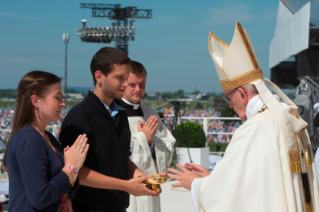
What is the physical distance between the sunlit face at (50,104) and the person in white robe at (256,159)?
3.00 ft

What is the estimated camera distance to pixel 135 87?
360cm

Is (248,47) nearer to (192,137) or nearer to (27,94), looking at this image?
(27,94)

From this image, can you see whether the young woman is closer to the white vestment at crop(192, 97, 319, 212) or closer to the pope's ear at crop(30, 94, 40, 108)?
the pope's ear at crop(30, 94, 40, 108)

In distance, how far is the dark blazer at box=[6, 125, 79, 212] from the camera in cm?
181

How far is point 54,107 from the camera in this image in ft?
6.73

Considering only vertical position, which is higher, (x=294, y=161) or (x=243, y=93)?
(x=243, y=93)

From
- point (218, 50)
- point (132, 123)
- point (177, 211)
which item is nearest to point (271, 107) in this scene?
point (218, 50)

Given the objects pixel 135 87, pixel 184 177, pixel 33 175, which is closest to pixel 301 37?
pixel 135 87

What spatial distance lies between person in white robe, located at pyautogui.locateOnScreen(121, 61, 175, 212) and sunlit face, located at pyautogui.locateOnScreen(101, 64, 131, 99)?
2.75 ft

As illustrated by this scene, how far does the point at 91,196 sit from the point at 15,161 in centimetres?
60

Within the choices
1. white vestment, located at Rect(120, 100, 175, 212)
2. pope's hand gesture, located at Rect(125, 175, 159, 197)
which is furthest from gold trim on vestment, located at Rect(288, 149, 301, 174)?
white vestment, located at Rect(120, 100, 175, 212)

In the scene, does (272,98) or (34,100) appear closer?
(34,100)

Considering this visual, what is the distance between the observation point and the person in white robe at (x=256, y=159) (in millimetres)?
2031

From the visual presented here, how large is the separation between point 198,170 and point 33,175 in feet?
3.70
